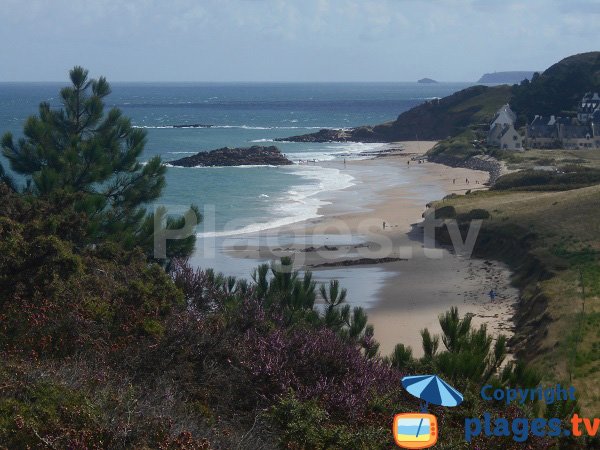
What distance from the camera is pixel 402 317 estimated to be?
836 inches

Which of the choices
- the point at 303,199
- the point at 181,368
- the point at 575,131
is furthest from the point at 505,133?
the point at 181,368

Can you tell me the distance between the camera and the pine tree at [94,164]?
1689 centimetres

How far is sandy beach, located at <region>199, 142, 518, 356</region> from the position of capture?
69.5 ft

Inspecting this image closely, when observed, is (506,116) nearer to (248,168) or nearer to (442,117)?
(442,117)

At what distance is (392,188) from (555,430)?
4125 cm

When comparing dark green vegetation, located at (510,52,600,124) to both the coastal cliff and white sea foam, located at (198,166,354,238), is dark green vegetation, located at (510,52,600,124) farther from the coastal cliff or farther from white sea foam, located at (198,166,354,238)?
white sea foam, located at (198,166,354,238)

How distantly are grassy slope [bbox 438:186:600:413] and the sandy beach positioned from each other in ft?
4.49

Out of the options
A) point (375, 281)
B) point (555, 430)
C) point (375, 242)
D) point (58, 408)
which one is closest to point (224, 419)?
point (58, 408)

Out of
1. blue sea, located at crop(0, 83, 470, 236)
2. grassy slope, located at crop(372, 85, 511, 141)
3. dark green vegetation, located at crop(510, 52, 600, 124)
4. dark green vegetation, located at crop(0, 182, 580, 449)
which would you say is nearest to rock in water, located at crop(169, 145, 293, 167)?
blue sea, located at crop(0, 83, 470, 236)

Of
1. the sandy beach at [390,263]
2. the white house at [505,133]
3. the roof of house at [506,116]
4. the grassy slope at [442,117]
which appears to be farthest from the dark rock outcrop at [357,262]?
the grassy slope at [442,117]

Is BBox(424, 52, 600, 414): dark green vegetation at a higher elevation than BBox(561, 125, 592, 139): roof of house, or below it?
below

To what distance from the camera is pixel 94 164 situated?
18.4m

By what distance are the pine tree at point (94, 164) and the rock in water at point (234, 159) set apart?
42902 mm

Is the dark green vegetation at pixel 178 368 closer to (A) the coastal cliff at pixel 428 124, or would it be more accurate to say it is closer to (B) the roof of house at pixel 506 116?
(B) the roof of house at pixel 506 116
